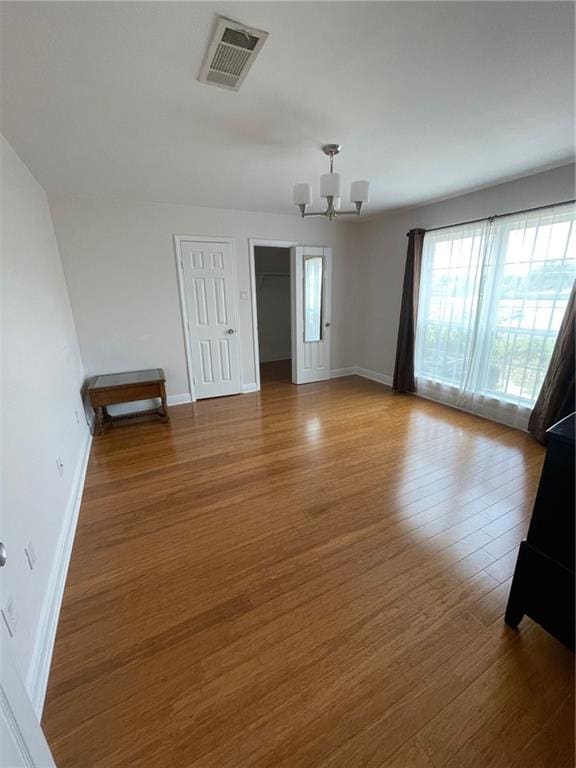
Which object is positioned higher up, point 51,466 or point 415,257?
point 415,257

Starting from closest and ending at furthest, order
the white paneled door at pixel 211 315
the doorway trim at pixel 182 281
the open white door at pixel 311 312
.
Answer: the doorway trim at pixel 182 281 → the white paneled door at pixel 211 315 → the open white door at pixel 311 312

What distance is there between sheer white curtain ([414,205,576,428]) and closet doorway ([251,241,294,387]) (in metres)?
2.73

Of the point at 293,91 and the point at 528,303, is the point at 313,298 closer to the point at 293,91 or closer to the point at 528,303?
the point at 528,303

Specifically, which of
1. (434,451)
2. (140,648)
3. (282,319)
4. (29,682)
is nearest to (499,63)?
(434,451)

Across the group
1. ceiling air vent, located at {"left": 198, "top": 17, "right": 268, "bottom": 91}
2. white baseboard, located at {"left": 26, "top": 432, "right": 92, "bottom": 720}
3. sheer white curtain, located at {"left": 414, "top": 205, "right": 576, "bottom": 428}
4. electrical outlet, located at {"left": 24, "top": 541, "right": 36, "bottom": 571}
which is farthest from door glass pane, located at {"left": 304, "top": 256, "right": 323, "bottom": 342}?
electrical outlet, located at {"left": 24, "top": 541, "right": 36, "bottom": 571}

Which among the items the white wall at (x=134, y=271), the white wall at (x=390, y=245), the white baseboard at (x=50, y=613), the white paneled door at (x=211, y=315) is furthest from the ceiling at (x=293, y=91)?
the white baseboard at (x=50, y=613)

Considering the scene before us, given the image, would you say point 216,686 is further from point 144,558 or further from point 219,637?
point 144,558

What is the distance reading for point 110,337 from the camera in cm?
367

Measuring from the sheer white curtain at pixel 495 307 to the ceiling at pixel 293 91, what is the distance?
62cm

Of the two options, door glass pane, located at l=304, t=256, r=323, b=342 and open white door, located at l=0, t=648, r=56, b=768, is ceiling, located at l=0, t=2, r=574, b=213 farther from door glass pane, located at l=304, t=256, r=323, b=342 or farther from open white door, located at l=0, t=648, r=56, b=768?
open white door, located at l=0, t=648, r=56, b=768

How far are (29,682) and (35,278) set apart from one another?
7.57ft

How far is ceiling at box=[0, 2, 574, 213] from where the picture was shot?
1197 mm

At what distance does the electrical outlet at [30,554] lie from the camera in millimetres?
1336

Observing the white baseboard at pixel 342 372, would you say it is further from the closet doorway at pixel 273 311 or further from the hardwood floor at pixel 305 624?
the hardwood floor at pixel 305 624
